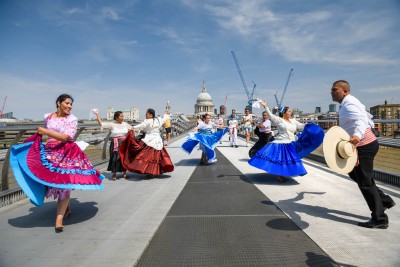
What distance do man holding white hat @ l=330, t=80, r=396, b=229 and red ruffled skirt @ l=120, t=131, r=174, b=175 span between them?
4704 mm

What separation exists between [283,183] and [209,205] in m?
2.51

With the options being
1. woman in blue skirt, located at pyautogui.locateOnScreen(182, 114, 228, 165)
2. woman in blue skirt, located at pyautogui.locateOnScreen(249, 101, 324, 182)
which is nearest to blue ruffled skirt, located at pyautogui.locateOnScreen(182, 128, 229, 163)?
woman in blue skirt, located at pyautogui.locateOnScreen(182, 114, 228, 165)

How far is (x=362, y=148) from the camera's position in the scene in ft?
12.7

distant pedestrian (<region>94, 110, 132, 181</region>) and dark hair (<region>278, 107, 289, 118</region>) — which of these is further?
distant pedestrian (<region>94, 110, 132, 181</region>)

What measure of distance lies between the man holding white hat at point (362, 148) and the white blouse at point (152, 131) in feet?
15.5

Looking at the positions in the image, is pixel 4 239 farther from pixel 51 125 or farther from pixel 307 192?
pixel 307 192

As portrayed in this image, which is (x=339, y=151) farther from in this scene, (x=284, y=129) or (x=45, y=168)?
(x=45, y=168)

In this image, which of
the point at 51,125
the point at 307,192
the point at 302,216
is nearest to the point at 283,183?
the point at 307,192

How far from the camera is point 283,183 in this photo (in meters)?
6.70

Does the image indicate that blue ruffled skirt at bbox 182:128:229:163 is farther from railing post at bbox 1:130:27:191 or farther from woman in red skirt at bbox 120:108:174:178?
railing post at bbox 1:130:27:191

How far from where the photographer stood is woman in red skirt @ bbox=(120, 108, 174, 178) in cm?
746

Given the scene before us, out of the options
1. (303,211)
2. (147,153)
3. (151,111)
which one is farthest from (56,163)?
(151,111)

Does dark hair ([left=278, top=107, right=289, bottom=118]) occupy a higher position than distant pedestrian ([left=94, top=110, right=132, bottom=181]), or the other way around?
dark hair ([left=278, top=107, right=289, bottom=118])

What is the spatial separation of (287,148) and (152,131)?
3.42 m
